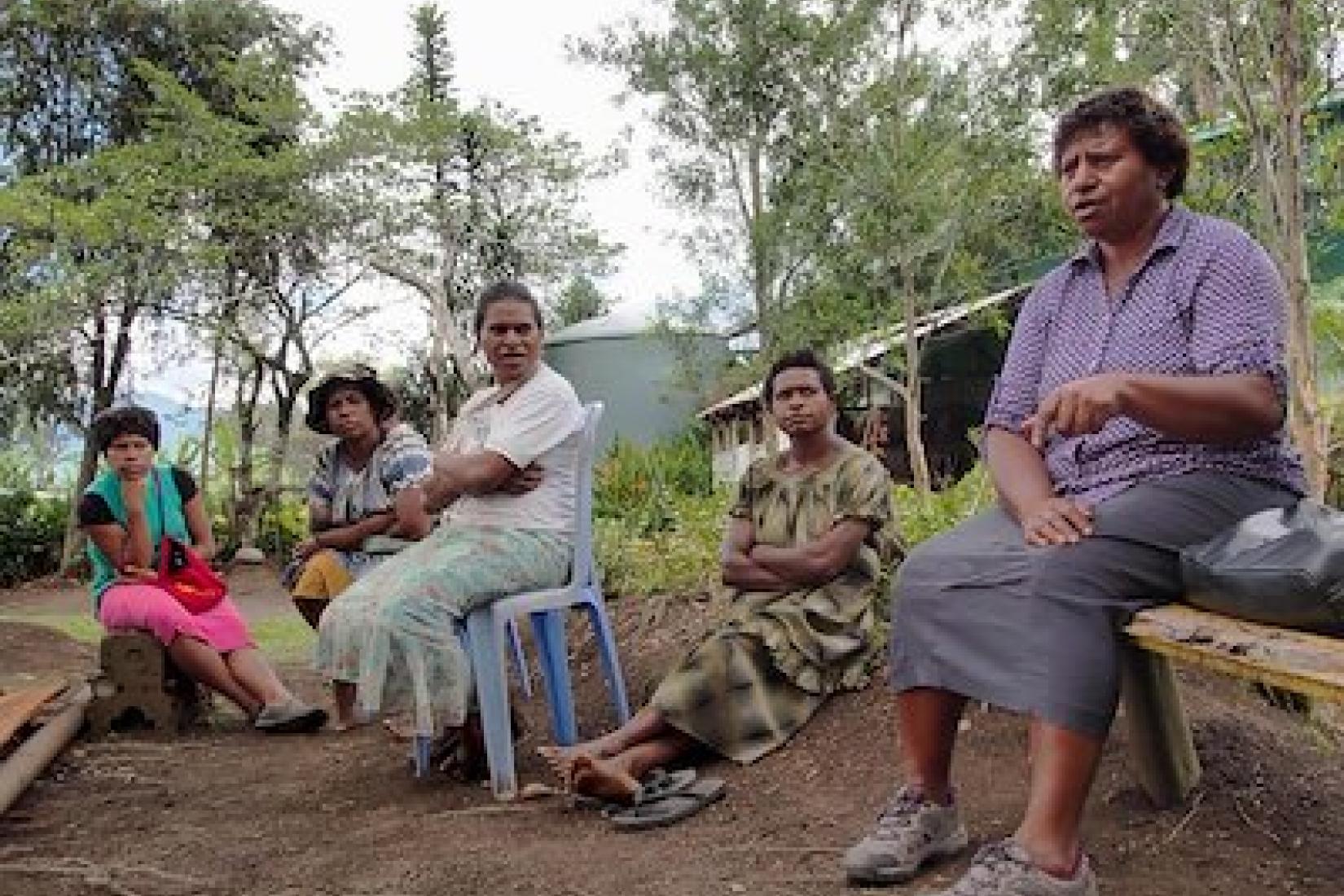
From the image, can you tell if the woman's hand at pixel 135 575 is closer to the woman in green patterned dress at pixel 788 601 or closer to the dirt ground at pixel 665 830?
the dirt ground at pixel 665 830

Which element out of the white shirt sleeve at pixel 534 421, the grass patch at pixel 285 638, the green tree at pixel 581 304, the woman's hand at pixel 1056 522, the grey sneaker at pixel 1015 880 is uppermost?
the green tree at pixel 581 304

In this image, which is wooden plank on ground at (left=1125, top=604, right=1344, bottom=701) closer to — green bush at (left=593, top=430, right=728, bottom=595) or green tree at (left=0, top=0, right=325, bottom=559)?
green bush at (left=593, top=430, right=728, bottom=595)

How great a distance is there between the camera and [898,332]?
14062mm

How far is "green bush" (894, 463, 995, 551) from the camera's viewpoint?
15.8 ft

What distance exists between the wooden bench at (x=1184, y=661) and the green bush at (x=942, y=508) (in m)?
1.75

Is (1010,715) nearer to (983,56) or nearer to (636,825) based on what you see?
(636,825)

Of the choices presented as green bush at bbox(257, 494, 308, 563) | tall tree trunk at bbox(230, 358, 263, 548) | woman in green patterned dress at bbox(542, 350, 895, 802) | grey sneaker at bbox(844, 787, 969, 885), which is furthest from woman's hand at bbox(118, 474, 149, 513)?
green bush at bbox(257, 494, 308, 563)

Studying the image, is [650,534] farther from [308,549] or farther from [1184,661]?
[1184,661]

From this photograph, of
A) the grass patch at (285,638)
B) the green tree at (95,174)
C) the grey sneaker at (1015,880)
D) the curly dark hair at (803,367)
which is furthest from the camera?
the green tree at (95,174)

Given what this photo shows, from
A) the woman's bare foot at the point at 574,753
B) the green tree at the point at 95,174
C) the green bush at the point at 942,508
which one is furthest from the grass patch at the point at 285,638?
the green tree at the point at 95,174

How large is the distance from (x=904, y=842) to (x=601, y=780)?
2.81 ft

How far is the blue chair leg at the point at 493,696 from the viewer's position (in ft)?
11.9

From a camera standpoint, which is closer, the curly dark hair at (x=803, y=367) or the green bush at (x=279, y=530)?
the curly dark hair at (x=803, y=367)

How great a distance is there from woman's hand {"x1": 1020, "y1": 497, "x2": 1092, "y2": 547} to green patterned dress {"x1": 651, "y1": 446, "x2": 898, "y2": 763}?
1.20 meters
